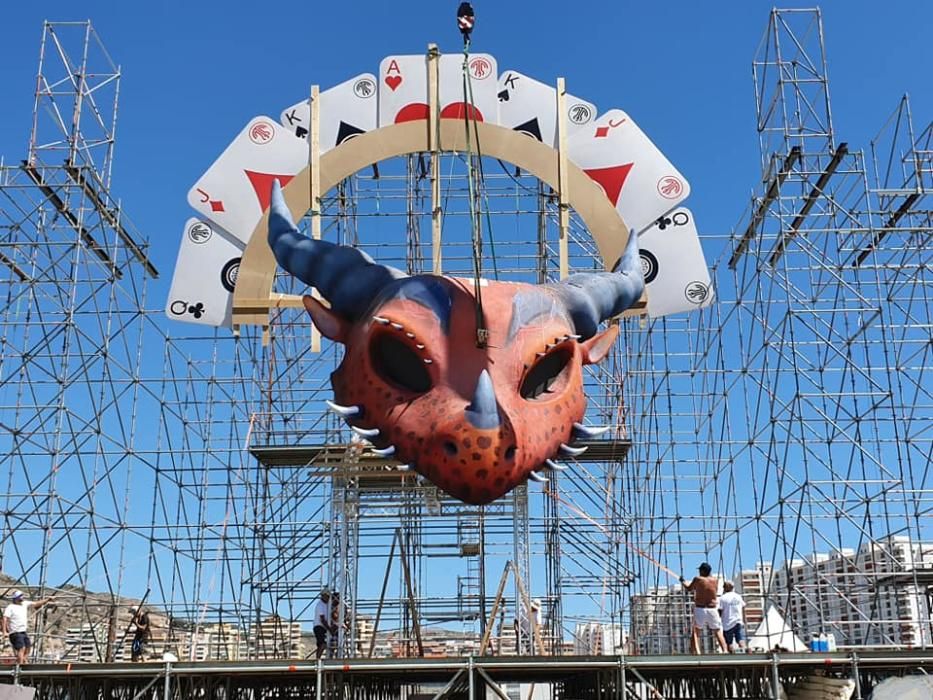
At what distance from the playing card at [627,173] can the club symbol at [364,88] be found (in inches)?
81.3

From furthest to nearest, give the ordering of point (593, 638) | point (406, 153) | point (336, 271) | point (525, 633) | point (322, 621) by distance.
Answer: point (593, 638)
point (525, 633)
point (322, 621)
point (406, 153)
point (336, 271)

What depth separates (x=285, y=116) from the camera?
11.8m

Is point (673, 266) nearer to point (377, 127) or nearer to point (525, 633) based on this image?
point (377, 127)

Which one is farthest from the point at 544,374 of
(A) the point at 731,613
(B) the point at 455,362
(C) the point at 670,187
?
(A) the point at 731,613

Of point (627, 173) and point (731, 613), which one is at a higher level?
point (627, 173)

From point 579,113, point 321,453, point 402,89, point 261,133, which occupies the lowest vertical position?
point 321,453

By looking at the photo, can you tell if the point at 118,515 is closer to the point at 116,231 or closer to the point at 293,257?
the point at 116,231

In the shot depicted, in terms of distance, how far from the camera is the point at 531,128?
11.4 meters

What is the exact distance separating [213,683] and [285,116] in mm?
6278

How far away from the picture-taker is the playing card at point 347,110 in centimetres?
1128

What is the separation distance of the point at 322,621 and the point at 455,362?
7034mm

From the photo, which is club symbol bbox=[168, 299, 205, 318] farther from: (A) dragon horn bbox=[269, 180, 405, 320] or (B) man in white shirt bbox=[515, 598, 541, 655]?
(B) man in white shirt bbox=[515, 598, 541, 655]

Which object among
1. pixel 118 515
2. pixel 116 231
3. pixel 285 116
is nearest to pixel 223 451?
pixel 118 515

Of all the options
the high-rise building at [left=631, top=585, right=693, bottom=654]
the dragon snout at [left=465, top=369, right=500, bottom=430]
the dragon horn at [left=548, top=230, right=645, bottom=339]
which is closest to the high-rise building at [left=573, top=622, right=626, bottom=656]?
the high-rise building at [left=631, top=585, right=693, bottom=654]
